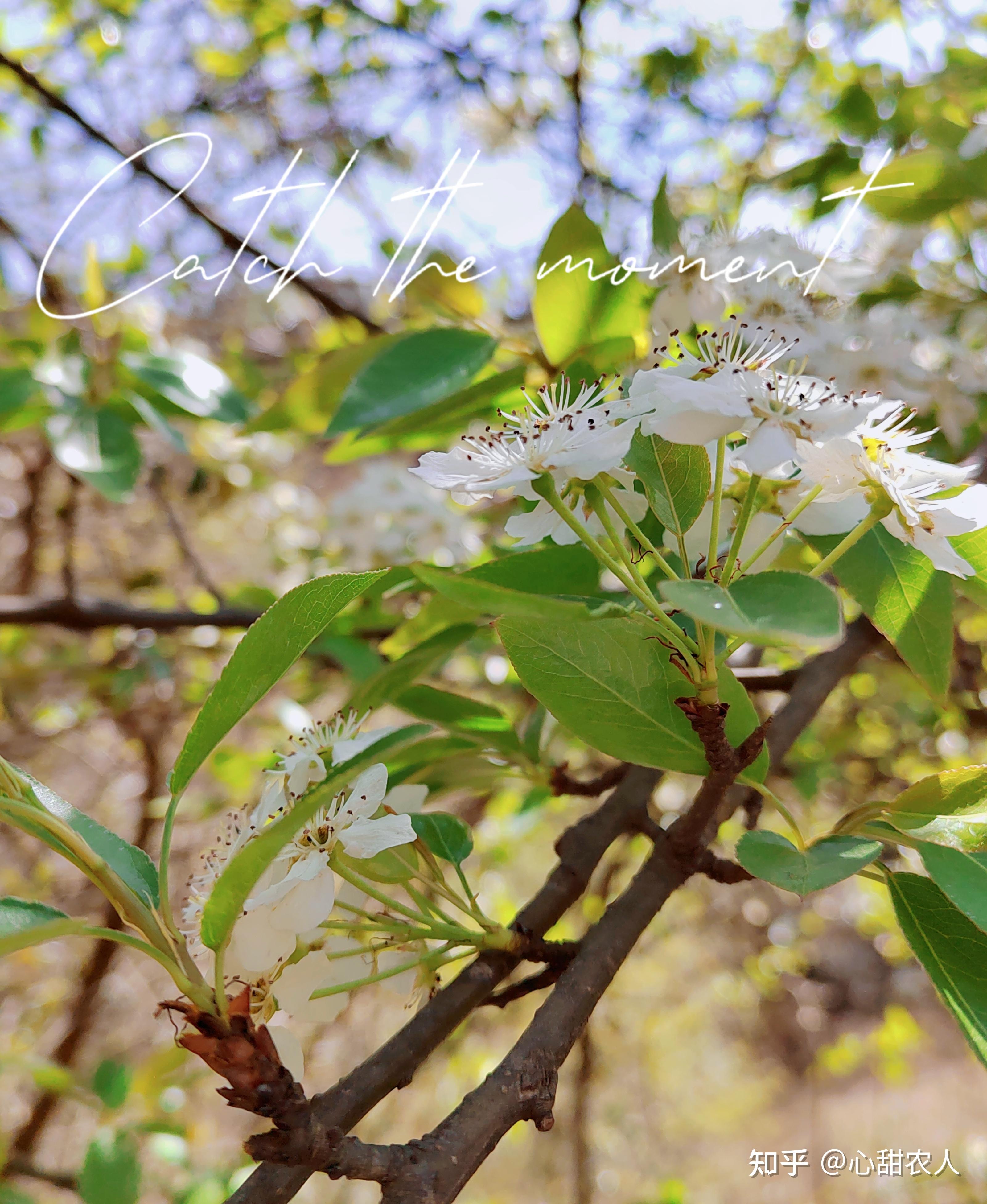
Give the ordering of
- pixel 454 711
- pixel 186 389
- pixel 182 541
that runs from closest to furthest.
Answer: pixel 454 711 → pixel 186 389 → pixel 182 541

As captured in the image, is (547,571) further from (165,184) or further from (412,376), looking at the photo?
(165,184)

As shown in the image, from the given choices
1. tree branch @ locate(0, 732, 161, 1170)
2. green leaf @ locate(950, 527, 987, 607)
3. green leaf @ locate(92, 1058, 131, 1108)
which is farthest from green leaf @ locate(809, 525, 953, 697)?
Result: green leaf @ locate(92, 1058, 131, 1108)

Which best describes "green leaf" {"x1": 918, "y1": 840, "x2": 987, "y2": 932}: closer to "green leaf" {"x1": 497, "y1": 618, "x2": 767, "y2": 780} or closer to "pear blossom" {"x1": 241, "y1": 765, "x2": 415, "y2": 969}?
"green leaf" {"x1": 497, "y1": 618, "x2": 767, "y2": 780}

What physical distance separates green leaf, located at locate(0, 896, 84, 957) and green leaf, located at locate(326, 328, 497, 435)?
397mm

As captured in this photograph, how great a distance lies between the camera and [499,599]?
295 mm

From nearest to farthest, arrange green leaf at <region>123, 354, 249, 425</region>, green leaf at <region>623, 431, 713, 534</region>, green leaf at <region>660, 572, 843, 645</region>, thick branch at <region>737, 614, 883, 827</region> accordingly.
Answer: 1. green leaf at <region>660, 572, 843, 645</region>
2. green leaf at <region>623, 431, 713, 534</region>
3. thick branch at <region>737, 614, 883, 827</region>
4. green leaf at <region>123, 354, 249, 425</region>

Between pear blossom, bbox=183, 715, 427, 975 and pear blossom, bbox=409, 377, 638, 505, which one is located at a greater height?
pear blossom, bbox=409, 377, 638, 505

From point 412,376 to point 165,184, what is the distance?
2.48ft

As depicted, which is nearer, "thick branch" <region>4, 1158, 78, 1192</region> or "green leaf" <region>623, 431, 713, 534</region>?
"green leaf" <region>623, 431, 713, 534</region>

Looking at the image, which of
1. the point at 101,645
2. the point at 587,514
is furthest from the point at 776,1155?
the point at 101,645

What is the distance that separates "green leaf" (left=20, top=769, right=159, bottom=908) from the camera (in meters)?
0.36

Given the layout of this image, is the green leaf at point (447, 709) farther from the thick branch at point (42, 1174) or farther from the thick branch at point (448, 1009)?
the thick branch at point (42, 1174)

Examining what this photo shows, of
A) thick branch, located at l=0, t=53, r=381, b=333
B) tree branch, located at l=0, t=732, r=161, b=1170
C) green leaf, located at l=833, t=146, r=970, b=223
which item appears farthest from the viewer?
tree branch, located at l=0, t=732, r=161, b=1170

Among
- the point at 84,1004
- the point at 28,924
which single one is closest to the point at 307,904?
the point at 28,924
